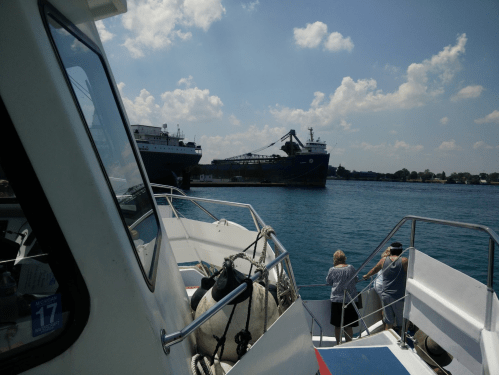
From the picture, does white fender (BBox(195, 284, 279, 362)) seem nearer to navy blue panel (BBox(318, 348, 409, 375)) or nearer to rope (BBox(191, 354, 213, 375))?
rope (BBox(191, 354, 213, 375))

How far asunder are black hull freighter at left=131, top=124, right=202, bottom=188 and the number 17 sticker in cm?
4166

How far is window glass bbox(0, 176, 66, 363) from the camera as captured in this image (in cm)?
90

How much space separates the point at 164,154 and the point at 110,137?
44.3 metres

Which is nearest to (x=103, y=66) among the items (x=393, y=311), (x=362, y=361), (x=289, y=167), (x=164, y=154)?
(x=362, y=361)

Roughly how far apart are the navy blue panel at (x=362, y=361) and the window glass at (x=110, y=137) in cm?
227

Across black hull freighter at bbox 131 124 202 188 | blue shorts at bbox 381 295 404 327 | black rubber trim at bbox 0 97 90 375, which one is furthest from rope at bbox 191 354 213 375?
black hull freighter at bbox 131 124 202 188

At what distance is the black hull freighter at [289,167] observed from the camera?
61875 millimetres

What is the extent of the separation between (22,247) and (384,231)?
2184 centimetres

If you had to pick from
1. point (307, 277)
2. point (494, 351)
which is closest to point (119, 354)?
point (494, 351)

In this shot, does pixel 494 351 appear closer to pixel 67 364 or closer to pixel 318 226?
pixel 67 364

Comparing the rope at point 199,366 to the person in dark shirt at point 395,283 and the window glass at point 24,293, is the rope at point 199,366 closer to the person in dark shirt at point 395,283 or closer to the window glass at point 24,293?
the window glass at point 24,293

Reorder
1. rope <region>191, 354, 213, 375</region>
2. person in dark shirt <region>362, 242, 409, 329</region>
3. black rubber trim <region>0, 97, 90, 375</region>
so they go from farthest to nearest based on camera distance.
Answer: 1. person in dark shirt <region>362, 242, 409, 329</region>
2. rope <region>191, 354, 213, 375</region>
3. black rubber trim <region>0, 97, 90, 375</region>

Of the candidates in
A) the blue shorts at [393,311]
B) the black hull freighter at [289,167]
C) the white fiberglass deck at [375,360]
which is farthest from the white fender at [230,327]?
the black hull freighter at [289,167]

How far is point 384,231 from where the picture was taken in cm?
2047
